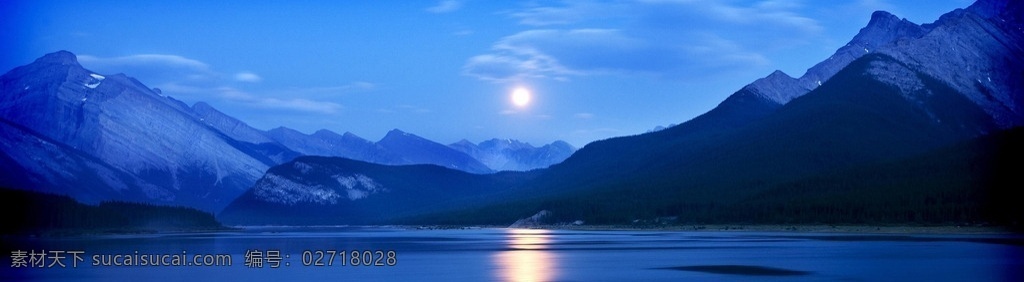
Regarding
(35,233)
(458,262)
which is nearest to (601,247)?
(458,262)

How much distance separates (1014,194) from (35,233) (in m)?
150

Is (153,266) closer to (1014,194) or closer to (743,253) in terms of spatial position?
(743,253)

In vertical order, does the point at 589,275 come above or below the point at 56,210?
below

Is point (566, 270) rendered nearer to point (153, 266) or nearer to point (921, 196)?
point (153, 266)

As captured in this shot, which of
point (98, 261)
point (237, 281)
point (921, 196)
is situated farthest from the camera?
point (921, 196)

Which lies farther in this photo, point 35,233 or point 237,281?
point 35,233

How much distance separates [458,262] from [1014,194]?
331 feet

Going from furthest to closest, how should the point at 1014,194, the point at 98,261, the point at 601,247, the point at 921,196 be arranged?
the point at 921,196, the point at 1014,194, the point at 601,247, the point at 98,261

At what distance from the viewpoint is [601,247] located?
136750 mm

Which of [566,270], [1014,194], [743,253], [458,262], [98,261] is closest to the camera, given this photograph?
[566,270]

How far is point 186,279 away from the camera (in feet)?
263

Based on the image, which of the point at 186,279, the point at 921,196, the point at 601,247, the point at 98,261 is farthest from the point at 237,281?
the point at 921,196

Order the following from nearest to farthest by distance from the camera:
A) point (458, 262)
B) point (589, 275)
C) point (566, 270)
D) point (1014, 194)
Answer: point (589, 275), point (566, 270), point (458, 262), point (1014, 194)

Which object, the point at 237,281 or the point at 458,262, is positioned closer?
the point at 237,281
